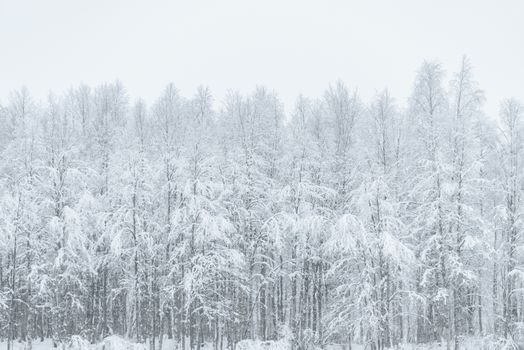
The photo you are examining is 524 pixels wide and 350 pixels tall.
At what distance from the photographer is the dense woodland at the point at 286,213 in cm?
2248

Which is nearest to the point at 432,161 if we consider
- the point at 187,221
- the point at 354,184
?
the point at 354,184

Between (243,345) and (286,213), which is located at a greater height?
(286,213)

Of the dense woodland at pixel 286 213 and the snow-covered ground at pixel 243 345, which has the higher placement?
the dense woodland at pixel 286 213

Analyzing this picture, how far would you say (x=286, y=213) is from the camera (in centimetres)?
2427

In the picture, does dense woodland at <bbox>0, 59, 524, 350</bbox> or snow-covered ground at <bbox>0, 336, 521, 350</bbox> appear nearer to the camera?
snow-covered ground at <bbox>0, 336, 521, 350</bbox>

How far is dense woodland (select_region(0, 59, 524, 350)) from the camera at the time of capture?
885 inches

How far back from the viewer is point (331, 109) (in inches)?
1112

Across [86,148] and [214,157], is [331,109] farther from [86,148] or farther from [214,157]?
[86,148]

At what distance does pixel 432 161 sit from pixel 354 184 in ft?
16.9

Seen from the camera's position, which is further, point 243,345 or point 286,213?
point 286,213

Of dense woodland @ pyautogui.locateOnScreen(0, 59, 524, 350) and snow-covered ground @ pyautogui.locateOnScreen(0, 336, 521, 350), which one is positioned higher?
dense woodland @ pyautogui.locateOnScreen(0, 59, 524, 350)

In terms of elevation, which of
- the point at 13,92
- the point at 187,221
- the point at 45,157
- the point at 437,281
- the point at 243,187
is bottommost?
the point at 437,281

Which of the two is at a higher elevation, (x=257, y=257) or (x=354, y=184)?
(x=354, y=184)

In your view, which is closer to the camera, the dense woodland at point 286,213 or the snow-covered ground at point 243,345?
the snow-covered ground at point 243,345
